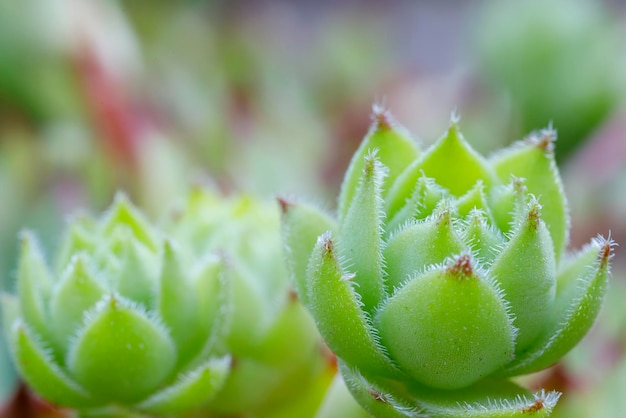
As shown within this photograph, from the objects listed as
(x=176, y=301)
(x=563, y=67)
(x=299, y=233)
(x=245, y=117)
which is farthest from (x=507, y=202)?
(x=245, y=117)

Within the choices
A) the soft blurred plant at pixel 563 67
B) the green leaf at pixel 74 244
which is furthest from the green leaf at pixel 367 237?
the soft blurred plant at pixel 563 67

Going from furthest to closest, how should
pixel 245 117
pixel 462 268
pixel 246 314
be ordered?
1. pixel 245 117
2. pixel 246 314
3. pixel 462 268

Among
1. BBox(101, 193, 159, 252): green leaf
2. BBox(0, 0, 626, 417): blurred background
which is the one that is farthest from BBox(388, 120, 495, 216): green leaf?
BBox(0, 0, 626, 417): blurred background

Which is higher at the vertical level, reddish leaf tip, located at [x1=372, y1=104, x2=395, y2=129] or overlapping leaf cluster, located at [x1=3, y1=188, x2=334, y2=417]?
reddish leaf tip, located at [x1=372, y1=104, x2=395, y2=129]

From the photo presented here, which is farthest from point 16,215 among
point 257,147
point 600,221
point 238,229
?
point 600,221

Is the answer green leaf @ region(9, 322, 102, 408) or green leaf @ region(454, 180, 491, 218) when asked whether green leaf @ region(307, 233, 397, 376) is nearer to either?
green leaf @ region(454, 180, 491, 218)

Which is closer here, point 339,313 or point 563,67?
point 339,313

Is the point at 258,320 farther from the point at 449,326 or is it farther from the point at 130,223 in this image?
the point at 449,326
